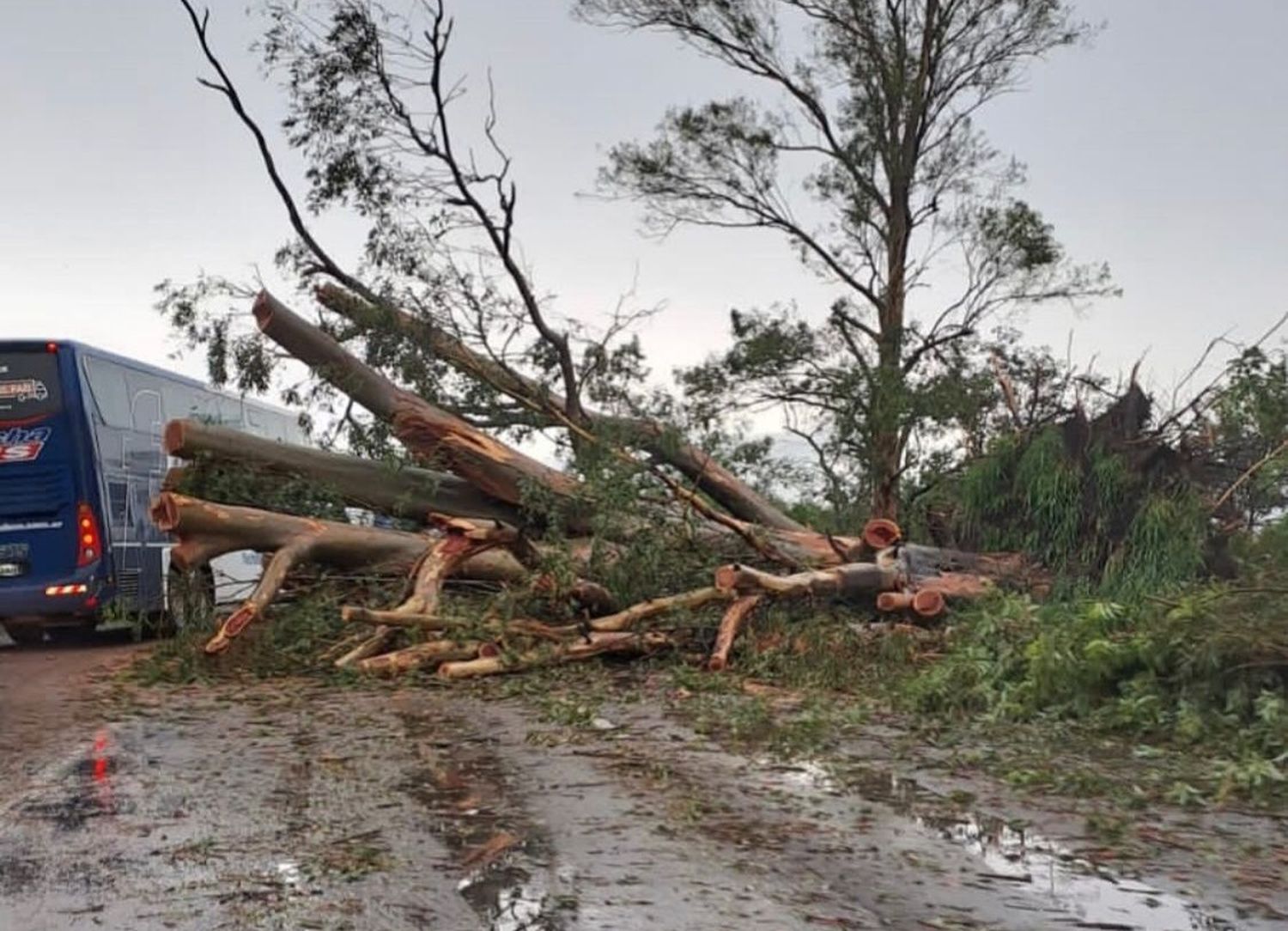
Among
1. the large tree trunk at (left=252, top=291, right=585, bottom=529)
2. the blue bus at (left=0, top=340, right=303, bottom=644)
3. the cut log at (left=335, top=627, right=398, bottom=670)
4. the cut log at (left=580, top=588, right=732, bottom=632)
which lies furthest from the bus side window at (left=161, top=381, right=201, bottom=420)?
the cut log at (left=580, top=588, right=732, bottom=632)

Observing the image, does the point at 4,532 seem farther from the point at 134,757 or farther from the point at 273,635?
the point at 134,757

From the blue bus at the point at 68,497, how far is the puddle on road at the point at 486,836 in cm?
637

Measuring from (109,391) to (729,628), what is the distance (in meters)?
7.48

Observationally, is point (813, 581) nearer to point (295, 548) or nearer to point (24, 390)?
point (295, 548)

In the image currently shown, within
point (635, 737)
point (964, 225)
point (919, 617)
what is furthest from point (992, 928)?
point (964, 225)

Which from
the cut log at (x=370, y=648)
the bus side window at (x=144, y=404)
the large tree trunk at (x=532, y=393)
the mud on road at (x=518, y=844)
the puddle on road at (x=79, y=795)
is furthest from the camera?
the bus side window at (x=144, y=404)

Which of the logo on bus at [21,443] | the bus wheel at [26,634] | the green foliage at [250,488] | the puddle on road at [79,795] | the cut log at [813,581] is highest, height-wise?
the logo on bus at [21,443]

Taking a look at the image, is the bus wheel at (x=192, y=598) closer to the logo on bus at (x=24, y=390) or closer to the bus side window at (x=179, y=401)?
the logo on bus at (x=24, y=390)

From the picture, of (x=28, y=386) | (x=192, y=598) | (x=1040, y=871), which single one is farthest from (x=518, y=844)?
(x=28, y=386)

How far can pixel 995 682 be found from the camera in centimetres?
878

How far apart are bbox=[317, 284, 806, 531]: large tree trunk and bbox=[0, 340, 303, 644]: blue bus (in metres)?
1.87

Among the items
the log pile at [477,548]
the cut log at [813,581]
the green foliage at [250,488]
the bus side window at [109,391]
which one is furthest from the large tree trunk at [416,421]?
the bus side window at [109,391]

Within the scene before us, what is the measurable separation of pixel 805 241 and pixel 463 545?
11.6m

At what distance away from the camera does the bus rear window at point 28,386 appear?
43.9ft
